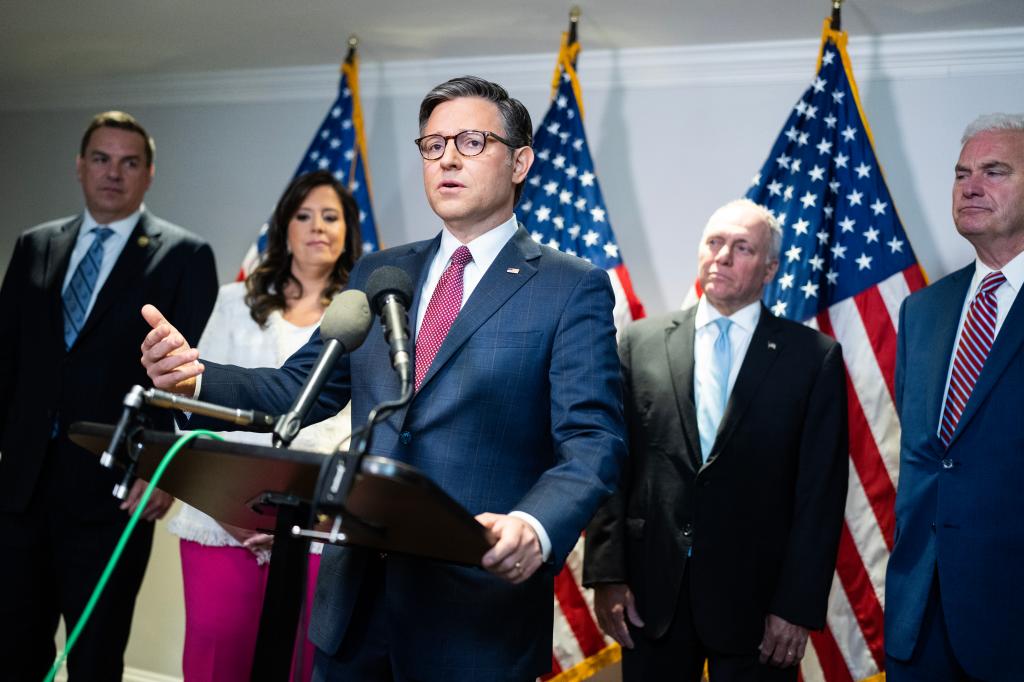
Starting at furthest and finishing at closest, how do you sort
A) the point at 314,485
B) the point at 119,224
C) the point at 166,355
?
the point at 119,224 < the point at 166,355 < the point at 314,485

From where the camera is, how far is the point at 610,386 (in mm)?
1735

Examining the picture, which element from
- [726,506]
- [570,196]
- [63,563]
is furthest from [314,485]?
[570,196]

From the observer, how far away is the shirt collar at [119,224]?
341 cm

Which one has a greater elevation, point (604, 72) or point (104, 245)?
point (604, 72)

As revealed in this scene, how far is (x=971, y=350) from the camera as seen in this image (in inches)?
97.7

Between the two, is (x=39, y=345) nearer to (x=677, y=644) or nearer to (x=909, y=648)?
(x=677, y=644)

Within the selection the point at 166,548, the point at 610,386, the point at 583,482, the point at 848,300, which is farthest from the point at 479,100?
the point at 166,548

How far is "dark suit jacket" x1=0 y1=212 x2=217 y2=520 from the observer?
10.4ft

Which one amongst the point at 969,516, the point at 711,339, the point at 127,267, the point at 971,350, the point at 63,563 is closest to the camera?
the point at 969,516

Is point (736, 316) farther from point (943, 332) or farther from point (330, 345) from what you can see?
point (330, 345)

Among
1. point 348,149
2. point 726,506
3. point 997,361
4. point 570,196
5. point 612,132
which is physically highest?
point 612,132

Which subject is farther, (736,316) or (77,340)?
(77,340)

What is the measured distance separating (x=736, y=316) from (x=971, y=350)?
0.65 metres

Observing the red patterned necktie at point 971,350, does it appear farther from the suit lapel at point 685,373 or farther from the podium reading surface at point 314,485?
the podium reading surface at point 314,485
